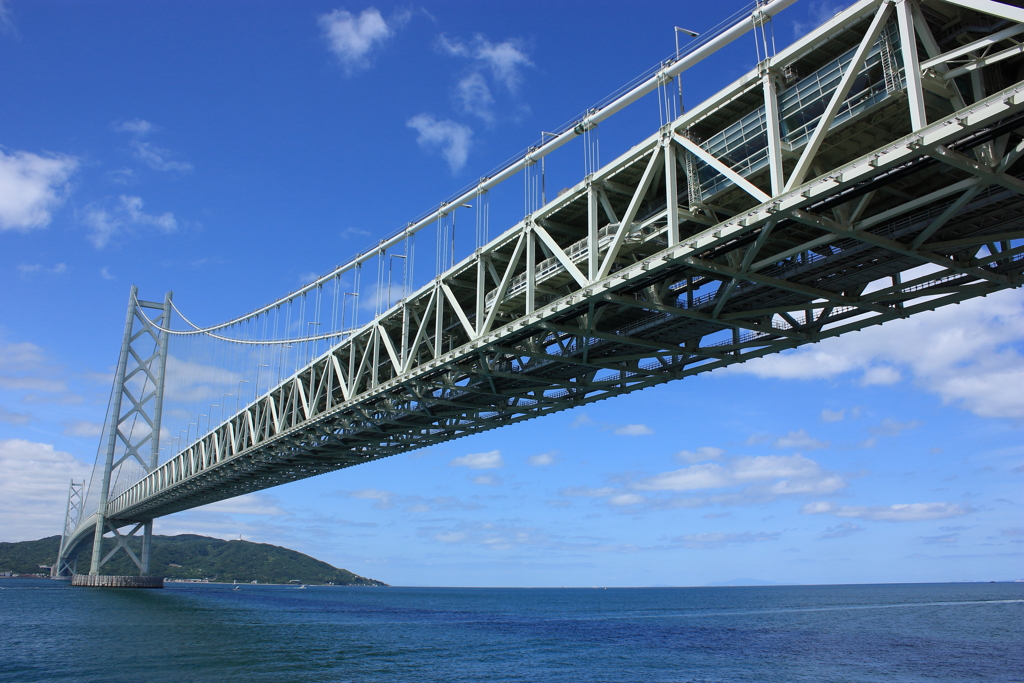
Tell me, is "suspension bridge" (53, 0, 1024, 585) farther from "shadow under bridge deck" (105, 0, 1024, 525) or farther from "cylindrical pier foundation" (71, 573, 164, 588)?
"cylindrical pier foundation" (71, 573, 164, 588)

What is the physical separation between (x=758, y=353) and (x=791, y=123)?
8603 mm

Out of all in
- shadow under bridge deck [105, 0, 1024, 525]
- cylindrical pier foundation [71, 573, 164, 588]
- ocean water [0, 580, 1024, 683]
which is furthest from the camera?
cylindrical pier foundation [71, 573, 164, 588]

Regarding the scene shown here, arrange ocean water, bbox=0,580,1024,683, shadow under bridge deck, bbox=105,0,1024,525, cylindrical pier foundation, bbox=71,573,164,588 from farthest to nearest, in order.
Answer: cylindrical pier foundation, bbox=71,573,164,588
ocean water, bbox=0,580,1024,683
shadow under bridge deck, bbox=105,0,1024,525

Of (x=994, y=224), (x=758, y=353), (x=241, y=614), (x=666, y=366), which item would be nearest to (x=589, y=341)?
(x=666, y=366)

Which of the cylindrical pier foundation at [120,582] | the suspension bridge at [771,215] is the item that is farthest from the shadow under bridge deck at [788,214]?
the cylindrical pier foundation at [120,582]

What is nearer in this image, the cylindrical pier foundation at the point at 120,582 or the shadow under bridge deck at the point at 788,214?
the shadow under bridge deck at the point at 788,214

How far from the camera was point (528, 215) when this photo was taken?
74.4 ft

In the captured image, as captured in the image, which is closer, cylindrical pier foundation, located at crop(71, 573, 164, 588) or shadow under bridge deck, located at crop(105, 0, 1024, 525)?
shadow under bridge deck, located at crop(105, 0, 1024, 525)

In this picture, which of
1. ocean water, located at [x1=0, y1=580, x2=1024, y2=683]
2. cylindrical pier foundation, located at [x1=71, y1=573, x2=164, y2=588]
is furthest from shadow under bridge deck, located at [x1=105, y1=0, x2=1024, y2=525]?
cylindrical pier foundation, located at [x1=71, y1=573, x2=164, y2=588]

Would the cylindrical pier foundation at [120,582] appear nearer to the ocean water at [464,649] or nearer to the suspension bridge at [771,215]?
the ocean water at [464,649]

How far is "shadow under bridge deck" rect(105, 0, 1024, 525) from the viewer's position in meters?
13.0

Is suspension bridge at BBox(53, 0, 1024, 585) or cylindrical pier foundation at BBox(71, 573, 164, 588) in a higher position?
suspension bridge at BBox(53, 0, 1024, 585)

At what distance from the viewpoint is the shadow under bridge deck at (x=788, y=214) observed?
42.8ft

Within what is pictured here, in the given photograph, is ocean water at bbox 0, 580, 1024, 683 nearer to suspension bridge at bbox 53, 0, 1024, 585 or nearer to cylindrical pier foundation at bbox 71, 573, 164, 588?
suspension bridge at bbox 53, 0, 1024, 585
